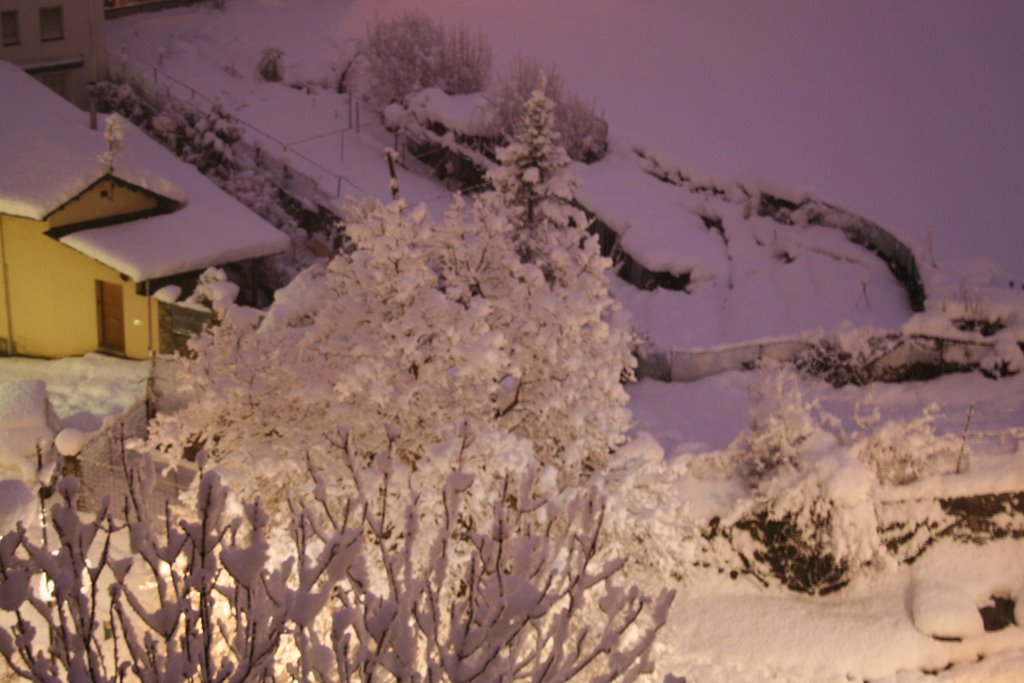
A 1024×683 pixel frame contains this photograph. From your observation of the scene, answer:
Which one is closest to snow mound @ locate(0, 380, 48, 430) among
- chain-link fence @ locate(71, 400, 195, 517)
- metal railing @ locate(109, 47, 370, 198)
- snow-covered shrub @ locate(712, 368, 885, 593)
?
chain-link fence @ locate(71, 400, 195, 517)

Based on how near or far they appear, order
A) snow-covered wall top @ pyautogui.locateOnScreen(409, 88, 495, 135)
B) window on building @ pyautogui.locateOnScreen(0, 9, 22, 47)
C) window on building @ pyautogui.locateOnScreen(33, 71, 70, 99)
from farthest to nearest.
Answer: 1. snow-covered wall top @ pyautogui.locateOnScreen(409, 88, 495, 135)
2. window on building @ pyautogui.locateOnScreen(33, 71, 70, 99)
3. window on building @ pyautogui.locateOnScreen(0, 9, 22, 47)

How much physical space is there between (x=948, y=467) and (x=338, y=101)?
26110 millimetres

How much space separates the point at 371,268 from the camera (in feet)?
51.5

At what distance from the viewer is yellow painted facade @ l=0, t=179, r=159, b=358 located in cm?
2334

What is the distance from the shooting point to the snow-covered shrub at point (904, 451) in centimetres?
1870

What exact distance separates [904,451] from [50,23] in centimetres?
2650

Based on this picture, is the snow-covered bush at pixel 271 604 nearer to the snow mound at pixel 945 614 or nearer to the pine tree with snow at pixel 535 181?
the snow mound at pixel 945 614

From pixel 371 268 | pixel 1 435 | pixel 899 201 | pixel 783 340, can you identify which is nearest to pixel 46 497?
pixel 1 435

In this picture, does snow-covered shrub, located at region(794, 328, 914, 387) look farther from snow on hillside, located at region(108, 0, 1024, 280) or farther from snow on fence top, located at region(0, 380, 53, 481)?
snow on fence top, located at region(0, 380, 53, 481)

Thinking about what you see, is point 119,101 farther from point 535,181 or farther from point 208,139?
point 535,181

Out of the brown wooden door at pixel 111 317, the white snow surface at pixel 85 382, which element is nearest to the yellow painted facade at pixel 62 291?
the brown wooden door at pixel 111 317

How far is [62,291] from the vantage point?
2370cm

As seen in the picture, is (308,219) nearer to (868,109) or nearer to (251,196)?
(251,196)

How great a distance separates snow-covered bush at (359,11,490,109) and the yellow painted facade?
606 inches
